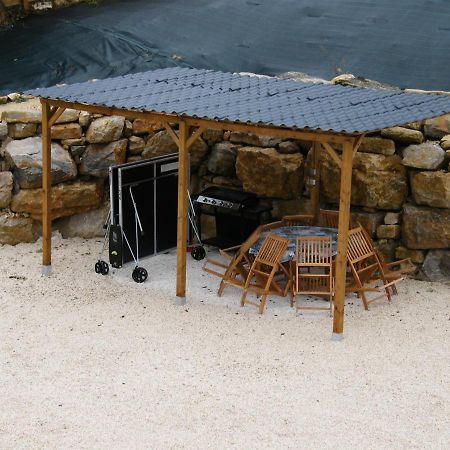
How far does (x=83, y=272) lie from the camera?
504 inches

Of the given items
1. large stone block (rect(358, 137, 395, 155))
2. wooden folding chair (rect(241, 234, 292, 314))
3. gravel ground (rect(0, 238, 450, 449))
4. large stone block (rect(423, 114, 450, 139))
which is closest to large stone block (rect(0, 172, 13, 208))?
gravel ground (rect(0, 238, 450, 449))

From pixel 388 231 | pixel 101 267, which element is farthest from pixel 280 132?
pixel 101 267

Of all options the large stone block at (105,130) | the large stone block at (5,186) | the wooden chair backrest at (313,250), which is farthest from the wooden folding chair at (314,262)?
the large stone block at (5,186)

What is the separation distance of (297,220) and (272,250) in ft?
4.68

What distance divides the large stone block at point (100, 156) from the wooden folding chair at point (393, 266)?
12.8 feet

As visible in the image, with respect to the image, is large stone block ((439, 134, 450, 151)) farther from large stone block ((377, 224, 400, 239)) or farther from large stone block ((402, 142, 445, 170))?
large stone block ((377, 224, 400, 239))

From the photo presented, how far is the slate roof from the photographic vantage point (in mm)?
10109

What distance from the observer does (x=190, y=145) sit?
36.3 ft

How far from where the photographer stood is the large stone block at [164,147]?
46.1 ft

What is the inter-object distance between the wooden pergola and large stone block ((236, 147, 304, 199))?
459 mm

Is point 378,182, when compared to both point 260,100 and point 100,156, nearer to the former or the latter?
point 260,100

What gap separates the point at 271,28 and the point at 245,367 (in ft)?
24.7

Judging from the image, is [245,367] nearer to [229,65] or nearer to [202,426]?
[202,426]

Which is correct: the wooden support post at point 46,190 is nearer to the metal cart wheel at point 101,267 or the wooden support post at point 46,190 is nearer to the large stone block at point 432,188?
the metal cart wheel at point 101,267
